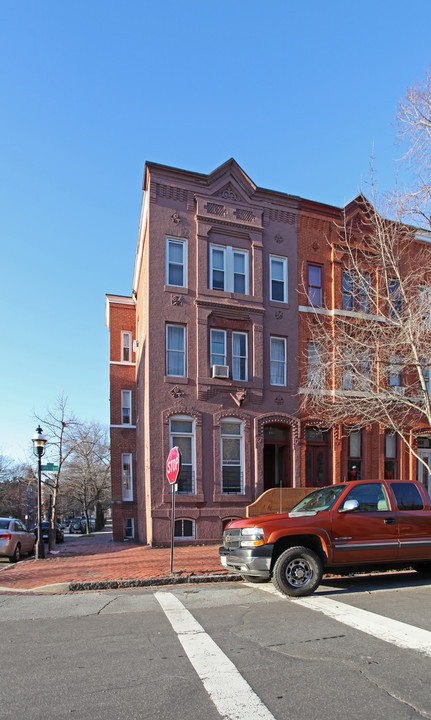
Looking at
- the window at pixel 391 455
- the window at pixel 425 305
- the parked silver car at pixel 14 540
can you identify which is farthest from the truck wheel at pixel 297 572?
the window at pixel 391 455

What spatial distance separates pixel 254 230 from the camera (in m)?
18.4

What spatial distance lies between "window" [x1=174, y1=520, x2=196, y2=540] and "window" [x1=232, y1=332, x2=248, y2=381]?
4.86 m

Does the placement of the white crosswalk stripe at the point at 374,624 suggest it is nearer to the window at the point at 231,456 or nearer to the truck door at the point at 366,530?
the truck door at the point at 366,530

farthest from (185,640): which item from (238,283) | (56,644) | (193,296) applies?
(238,283)

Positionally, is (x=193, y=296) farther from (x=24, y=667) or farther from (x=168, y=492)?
(x=24, y=667)

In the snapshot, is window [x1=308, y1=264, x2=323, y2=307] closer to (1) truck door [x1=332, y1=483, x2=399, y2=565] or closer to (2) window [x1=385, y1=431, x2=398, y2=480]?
(2) window [x1=385, y1=431, x2=398, y2=480]

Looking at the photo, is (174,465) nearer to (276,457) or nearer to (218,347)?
(218,347)

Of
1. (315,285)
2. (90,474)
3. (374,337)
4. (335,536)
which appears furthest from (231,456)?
(90,474)

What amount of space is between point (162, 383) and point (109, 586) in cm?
782

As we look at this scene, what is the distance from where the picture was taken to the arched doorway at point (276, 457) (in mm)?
18188

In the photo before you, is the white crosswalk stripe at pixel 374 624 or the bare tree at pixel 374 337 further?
the bare tree at pixel 374 337

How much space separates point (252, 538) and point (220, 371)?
9.31 meters

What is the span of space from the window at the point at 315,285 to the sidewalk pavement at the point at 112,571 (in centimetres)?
945

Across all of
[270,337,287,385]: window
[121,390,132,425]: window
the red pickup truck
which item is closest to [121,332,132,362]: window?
[121,390,132,425]: window
